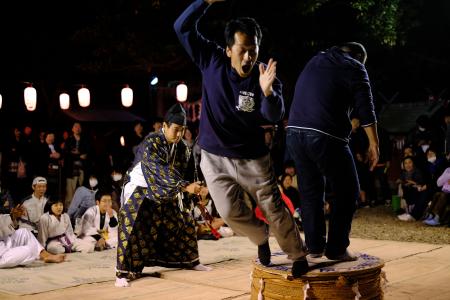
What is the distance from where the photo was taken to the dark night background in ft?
43.4

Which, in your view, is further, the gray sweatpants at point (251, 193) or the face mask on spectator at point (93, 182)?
the face mask on spectator at point (93, 182)

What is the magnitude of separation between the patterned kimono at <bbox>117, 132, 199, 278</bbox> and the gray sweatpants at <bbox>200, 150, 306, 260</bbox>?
→ 5.72 feet

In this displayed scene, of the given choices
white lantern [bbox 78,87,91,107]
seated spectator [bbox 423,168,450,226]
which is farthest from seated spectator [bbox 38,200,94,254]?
white lantern [bbox 78,87,91,107]

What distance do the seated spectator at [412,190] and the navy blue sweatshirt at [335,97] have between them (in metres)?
7.23

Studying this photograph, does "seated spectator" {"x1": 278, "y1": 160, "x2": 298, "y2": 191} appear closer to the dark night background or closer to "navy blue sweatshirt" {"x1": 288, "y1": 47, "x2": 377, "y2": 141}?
the dark night background

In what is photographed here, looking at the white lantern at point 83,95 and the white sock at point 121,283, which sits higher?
the white lantern at point 83,95

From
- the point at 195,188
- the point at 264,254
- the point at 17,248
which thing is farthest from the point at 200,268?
the point at 264,254

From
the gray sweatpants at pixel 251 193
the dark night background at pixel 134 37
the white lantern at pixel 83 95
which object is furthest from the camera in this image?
the white lantern at pixel 83 95

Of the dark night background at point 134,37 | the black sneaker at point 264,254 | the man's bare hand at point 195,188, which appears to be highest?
the dark night background at point 134,37

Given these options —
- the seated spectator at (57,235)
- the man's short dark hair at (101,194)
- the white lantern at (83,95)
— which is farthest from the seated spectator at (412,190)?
the white lantern at (83,95)

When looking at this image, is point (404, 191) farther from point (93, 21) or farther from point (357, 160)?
point (93, 21)

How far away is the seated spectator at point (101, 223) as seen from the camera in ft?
26.9

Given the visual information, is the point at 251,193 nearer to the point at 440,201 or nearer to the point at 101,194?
the point at 101,194

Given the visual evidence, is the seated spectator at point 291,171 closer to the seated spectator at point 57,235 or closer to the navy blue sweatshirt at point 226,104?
the seated spectator at point 57,235
